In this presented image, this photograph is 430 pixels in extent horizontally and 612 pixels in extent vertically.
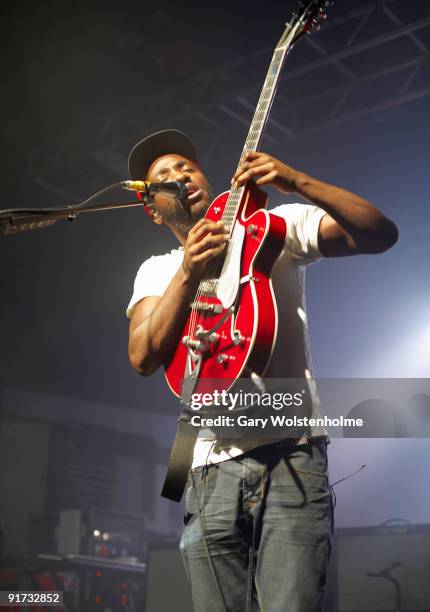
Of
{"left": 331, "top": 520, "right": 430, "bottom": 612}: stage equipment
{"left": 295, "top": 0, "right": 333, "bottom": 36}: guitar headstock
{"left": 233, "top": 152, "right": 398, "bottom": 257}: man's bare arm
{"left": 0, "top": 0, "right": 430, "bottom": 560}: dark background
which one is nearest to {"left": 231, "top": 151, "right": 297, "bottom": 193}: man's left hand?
{"left": 233, "top": 152, "right": 398, "bottom": 257}: man's bare arm

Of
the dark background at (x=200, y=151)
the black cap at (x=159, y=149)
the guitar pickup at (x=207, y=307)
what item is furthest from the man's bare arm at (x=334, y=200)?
the dark background at (x=200, y=151)

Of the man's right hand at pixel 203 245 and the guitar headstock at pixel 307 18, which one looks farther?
the guitar headstock at pixel 307 18

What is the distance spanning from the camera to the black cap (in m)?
2.84

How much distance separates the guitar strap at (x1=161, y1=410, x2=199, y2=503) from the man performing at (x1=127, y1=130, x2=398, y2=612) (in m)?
0.04

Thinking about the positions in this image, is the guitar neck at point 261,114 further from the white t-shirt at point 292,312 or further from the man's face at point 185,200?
the man's face at point 185,200

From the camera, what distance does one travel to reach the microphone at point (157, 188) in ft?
7.93

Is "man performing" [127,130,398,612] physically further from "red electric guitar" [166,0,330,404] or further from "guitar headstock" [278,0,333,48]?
"guitar headstock" [278,0,333,48]

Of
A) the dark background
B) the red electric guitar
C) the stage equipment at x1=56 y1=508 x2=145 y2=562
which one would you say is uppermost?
the dark background

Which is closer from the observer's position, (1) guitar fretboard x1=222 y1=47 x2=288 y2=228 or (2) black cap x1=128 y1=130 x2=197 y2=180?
(1) guitar fretboard x1=222 y1=47 x2=288 y2=228

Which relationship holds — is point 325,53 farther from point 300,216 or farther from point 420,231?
point 300,216

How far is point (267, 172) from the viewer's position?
2.03 m

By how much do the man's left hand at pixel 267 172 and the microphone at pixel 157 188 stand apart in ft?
1.38

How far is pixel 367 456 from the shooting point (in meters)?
8.45

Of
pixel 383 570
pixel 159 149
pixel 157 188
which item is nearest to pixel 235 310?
pixel 157 188
